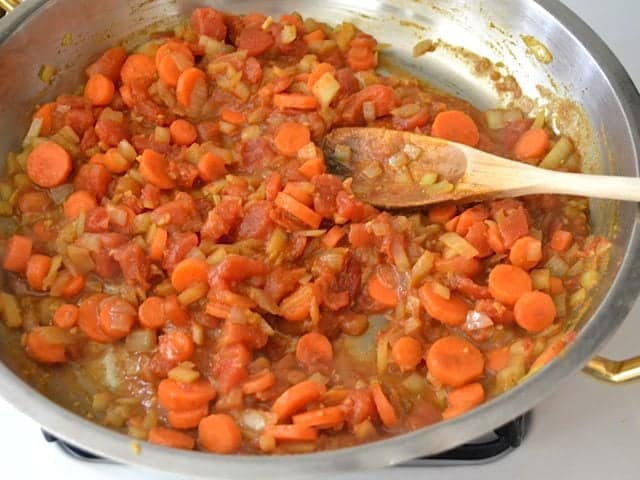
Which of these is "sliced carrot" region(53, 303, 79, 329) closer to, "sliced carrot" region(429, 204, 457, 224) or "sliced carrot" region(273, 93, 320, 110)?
"sliced carrot" region(273, 93, 320, 110)

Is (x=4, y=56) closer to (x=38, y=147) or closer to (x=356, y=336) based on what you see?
(x=38, y=147)

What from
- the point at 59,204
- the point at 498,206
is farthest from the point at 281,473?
the point at 59,204

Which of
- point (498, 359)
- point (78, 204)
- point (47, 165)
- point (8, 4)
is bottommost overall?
point (498, 359)

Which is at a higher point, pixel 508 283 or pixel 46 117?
pixel 46 117

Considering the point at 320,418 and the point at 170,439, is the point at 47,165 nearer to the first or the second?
the point at 170,439

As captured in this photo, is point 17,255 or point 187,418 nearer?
point 187,418

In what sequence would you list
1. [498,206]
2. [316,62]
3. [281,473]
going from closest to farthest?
[281,473] → [498,206] → [316,62]

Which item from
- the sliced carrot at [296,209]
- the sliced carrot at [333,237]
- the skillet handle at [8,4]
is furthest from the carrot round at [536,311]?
the skillet handle at [8,4]

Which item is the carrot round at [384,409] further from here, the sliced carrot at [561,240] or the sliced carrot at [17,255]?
→ the sliced carrot at [17,255]

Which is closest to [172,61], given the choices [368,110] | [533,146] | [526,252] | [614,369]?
[368,110]
